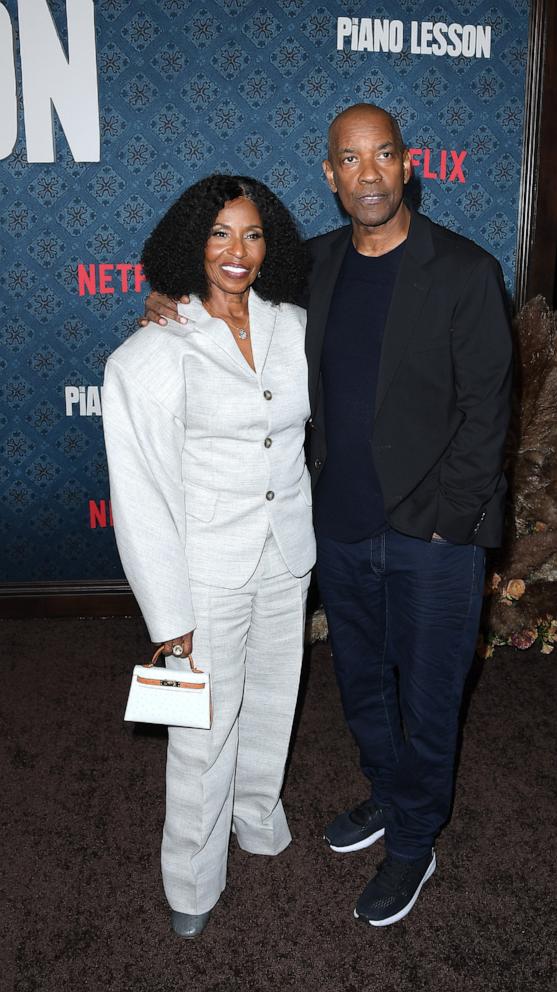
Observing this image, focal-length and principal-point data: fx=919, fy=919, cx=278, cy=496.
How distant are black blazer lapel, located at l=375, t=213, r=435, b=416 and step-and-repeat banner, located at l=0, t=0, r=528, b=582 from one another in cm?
196

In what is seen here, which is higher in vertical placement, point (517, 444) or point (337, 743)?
point (517, 444)

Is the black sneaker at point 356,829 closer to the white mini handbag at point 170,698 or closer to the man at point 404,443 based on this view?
the man at point 404,443

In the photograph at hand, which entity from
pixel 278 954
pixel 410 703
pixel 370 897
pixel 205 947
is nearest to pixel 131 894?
pixel 205 947

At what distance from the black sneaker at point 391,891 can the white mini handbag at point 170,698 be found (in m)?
0.78

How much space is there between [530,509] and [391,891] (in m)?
1.86

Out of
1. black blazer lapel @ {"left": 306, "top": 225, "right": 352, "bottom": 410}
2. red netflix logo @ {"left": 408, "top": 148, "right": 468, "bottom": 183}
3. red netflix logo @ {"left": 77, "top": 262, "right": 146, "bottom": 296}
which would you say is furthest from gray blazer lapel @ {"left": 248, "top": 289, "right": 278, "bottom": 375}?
red netflix logo @ {"left": 408, "top": 148, "right": 468, "bottom": 183}

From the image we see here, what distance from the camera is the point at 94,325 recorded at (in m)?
4.08

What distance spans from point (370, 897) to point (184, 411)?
143 centimetres

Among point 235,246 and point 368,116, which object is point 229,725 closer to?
point 235,246

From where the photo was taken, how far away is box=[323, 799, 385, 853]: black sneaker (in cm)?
276

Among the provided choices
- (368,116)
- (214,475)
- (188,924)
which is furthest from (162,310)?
(188,924)

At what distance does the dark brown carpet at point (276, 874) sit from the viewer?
232cm

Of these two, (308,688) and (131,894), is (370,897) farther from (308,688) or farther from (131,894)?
(308,688)

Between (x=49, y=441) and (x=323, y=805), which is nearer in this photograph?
(x=323, y=805)
